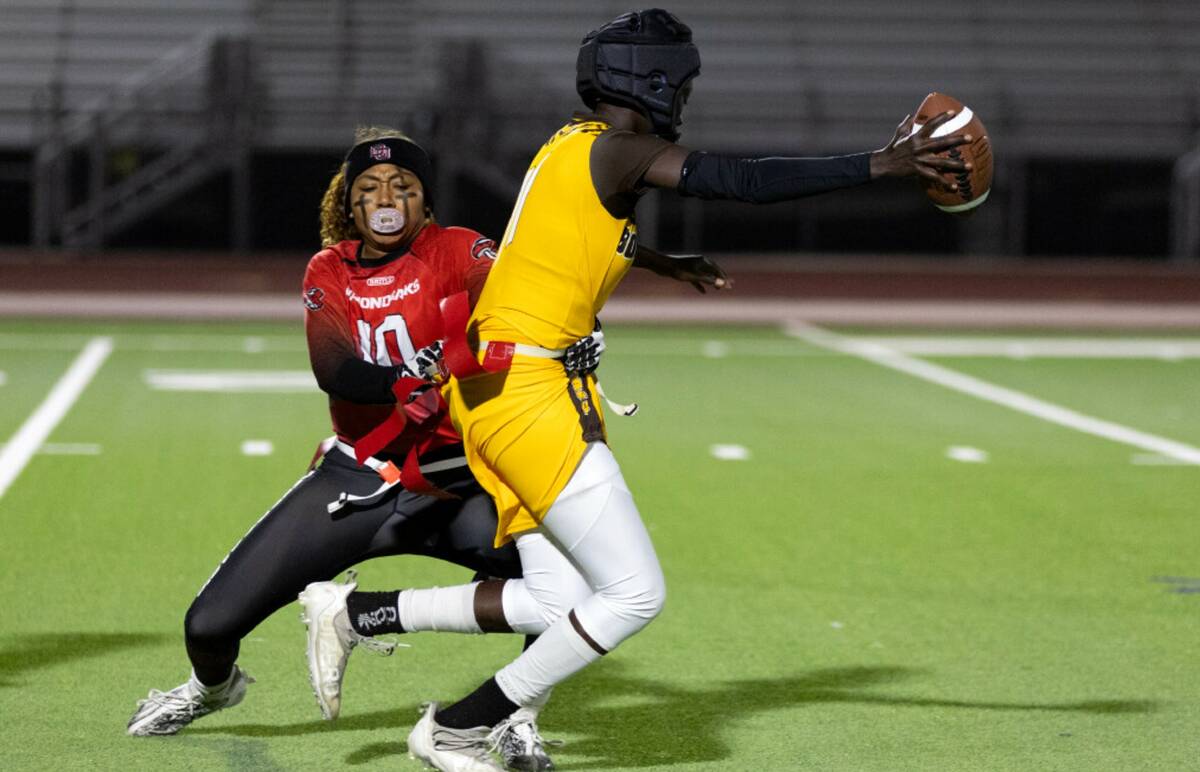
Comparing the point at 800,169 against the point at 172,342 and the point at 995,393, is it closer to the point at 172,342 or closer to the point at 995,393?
the point at 995,393

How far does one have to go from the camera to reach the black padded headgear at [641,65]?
4516mm

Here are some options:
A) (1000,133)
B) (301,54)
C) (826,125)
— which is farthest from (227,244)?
(1000,133)

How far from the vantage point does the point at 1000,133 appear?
25266 mm

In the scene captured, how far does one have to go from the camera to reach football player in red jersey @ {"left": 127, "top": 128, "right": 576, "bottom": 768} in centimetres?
493

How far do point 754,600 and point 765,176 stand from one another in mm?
3083

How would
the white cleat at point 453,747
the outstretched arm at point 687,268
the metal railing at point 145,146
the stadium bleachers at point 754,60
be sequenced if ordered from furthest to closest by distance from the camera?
the stadium bleachers at point 754,60, the metal railing at point 145,146, the outstretched arm at point 687,268, the white cleat at point 453,747

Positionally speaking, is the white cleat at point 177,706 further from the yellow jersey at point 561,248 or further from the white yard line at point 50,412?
the white yard line at point 50,412

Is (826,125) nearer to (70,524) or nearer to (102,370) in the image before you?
(102,370)

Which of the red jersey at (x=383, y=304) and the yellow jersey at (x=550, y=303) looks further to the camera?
the red jersey at (x=383, y=304)

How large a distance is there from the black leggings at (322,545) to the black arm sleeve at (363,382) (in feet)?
0.89

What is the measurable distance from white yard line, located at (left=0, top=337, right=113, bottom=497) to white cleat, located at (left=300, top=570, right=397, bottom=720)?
470 centimetres

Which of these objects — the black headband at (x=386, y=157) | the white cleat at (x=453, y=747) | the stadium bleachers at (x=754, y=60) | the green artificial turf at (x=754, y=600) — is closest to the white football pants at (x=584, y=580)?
the white cleat at (x=453, y=747)

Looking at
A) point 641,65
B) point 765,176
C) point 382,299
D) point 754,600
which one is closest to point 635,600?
point 765,176

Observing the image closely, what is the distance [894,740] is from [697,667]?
1.00 meters
